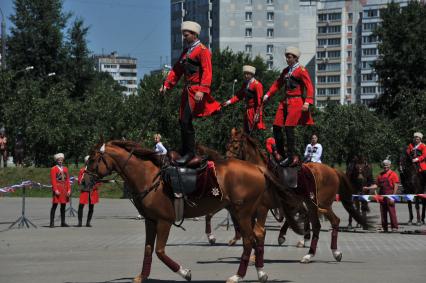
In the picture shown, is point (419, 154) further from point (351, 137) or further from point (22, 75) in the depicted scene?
point (22, 75)

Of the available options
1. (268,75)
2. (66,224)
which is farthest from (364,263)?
(268,75)

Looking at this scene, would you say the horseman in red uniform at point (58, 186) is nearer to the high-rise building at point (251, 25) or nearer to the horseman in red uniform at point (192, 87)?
the horseman in red uniform at point (192, 87)

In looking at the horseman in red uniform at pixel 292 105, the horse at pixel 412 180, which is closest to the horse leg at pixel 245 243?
the horseman in red uniform at pixel 292 105

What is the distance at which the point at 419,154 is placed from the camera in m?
29.0

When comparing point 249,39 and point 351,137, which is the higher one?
point 249,39

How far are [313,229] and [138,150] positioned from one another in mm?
4653

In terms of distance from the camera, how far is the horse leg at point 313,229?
1698 cm

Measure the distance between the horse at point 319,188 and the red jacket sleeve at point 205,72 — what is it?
109 inches

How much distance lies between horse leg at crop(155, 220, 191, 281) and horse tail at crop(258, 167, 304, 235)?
5.92ft

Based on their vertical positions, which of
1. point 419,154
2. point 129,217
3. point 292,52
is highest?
point 292,52

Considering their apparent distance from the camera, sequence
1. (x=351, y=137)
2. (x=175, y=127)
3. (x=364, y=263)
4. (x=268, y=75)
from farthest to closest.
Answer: (x=268, y=75), (x=351, y=137), (x=175, y=127), (x=364, y=263)

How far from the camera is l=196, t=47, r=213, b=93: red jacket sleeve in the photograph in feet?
47.2

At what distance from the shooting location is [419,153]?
29.0 m

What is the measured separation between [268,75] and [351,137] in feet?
122
